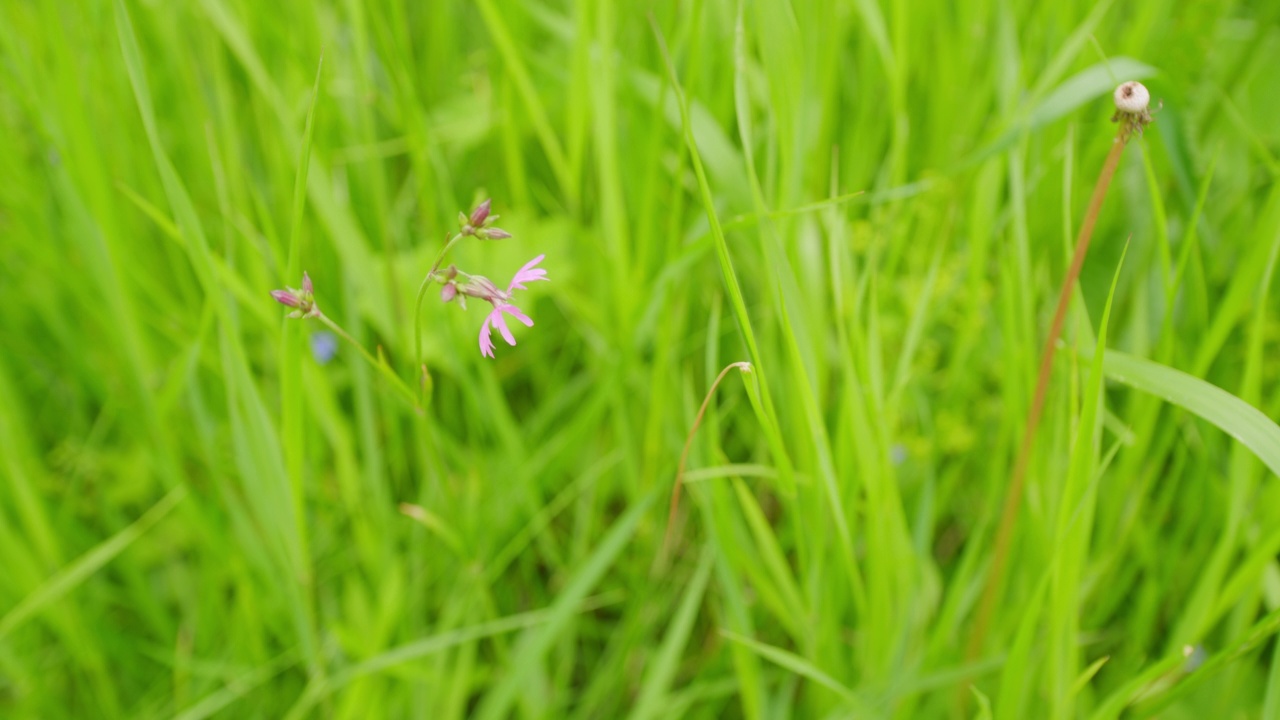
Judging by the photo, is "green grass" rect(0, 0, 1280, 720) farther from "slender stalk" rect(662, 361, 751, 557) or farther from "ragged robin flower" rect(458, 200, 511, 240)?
"ragged robin flower" rect(458, 200, 511, 240)

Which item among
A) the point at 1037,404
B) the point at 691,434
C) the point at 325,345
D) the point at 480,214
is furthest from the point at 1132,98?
the point at 325,345

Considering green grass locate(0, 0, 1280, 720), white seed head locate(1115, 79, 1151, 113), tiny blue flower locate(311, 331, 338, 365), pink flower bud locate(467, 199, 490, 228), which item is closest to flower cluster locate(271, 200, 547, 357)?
pink flower bud locate(467, 199, 490, 228)

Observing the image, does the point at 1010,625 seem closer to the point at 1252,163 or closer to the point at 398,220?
the point at 1252,163

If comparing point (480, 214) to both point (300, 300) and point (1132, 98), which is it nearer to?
point (300, 300)

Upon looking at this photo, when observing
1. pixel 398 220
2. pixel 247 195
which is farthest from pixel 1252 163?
pixel 247 195

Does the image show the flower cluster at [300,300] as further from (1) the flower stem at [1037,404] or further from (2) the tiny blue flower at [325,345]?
(2) the tiny blue flower at [325,345]
